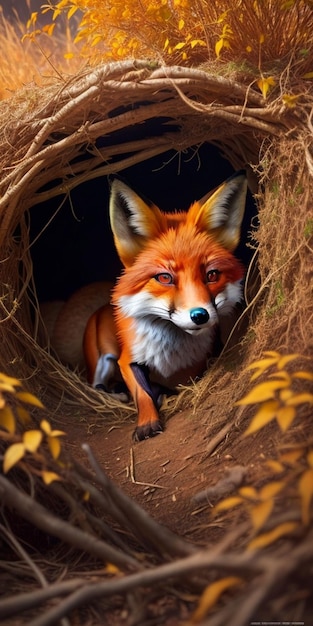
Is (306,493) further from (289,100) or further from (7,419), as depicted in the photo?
(289,100)

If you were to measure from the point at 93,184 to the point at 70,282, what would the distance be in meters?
0.61

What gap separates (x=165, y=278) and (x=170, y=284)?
4 centimetres

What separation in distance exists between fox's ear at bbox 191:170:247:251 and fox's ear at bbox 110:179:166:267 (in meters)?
0.17

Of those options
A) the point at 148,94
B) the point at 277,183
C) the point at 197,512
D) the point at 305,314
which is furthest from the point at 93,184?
the point at 197,512

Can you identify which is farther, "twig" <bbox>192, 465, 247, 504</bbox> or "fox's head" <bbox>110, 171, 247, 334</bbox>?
"fox's head" <bbox>110, 171, 247, 334</bbox>

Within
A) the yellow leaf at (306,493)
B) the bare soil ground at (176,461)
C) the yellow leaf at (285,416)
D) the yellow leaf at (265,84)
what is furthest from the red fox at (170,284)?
the yellow leaf at (306,493)

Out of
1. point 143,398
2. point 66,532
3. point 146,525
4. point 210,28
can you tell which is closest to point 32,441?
point 66,532

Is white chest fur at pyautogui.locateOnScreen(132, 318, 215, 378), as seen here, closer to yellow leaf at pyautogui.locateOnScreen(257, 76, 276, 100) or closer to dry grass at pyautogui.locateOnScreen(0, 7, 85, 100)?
yellow leaf at pyautogui.locateOnScreen(257, 76, 276, 100)

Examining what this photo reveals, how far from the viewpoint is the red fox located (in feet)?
7.23

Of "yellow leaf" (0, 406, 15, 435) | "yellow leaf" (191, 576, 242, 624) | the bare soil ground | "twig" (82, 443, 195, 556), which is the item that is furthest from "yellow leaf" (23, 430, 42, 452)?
the bare soil ground

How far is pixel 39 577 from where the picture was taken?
1.42m

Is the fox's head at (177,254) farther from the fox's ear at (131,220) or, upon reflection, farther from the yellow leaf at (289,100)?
the yellow leaf at (289,100)

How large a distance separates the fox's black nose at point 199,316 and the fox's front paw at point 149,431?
0.52m

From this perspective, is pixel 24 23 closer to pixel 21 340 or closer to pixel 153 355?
pixel 21 340
